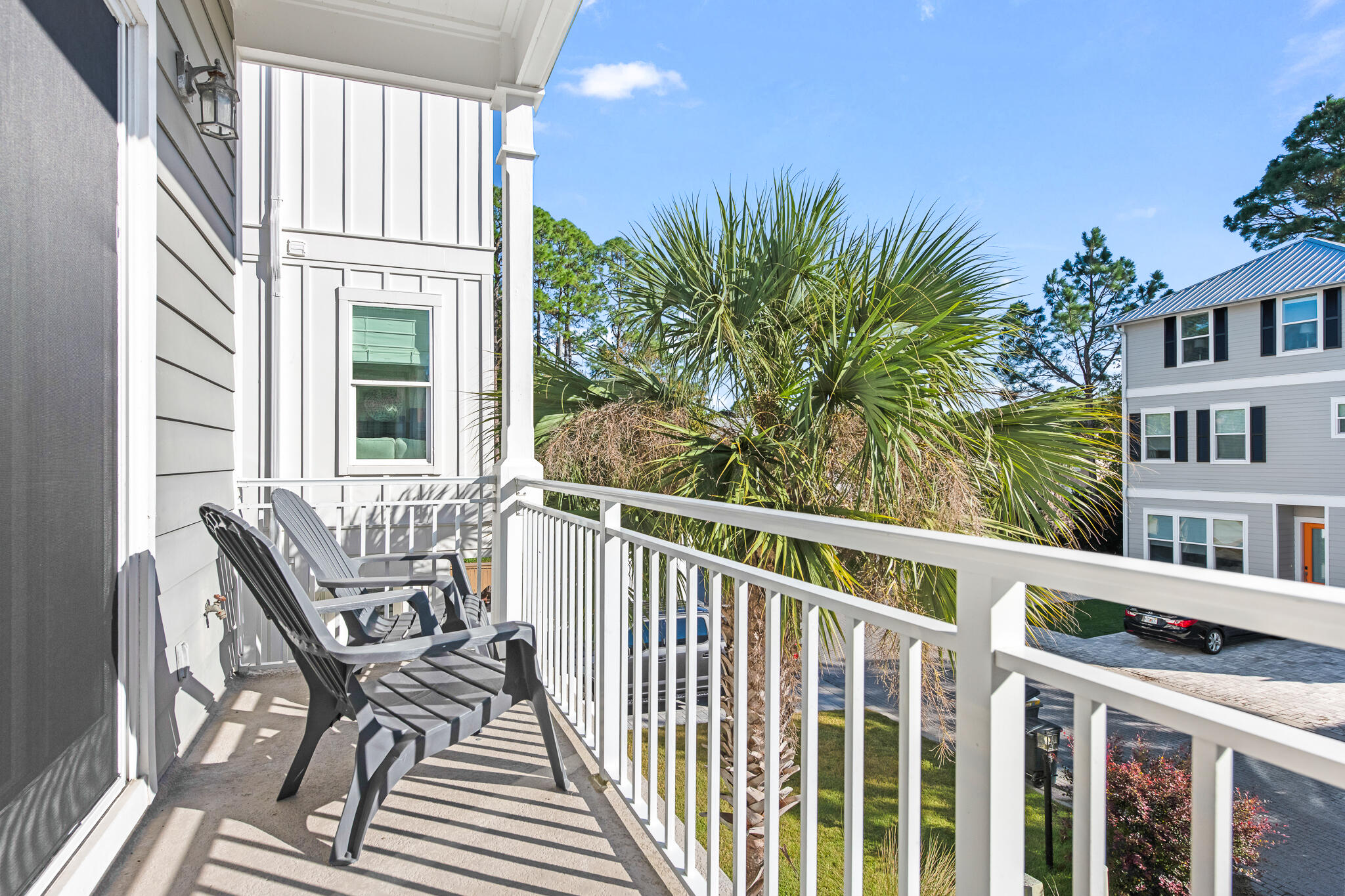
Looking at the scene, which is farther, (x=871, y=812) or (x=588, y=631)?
(x=871, y=812)

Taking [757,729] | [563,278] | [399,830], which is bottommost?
[757,729]

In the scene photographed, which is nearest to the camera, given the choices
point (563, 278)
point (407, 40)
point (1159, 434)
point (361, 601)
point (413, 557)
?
point (361, 601)

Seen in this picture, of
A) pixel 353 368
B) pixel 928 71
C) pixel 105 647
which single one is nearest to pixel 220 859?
pixel 105 647

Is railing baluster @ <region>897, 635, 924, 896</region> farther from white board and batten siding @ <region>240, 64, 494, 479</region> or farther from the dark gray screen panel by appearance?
white board and batten siding @ <region>240, 64, 494, 479</region>

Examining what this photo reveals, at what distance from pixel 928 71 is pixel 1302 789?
44990 millimetres

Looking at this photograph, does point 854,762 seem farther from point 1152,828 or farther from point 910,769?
point 1152,828

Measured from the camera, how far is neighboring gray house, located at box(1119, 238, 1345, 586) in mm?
15359

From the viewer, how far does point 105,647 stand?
1887 mm

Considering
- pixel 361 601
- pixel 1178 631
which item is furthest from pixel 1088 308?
pixel 361 601

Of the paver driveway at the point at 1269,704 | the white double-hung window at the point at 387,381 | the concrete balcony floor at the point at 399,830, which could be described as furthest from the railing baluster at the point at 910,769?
the white double-hung window at the point at 387,381

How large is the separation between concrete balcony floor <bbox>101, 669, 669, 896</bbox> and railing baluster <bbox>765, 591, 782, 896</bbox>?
1.65 feet

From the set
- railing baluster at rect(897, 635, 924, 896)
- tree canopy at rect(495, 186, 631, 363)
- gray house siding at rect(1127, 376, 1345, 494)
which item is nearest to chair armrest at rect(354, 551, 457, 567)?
railing baluster at rect(897, 635, 924, 896)

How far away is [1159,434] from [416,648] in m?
21.1

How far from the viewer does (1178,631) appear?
11500 mm
